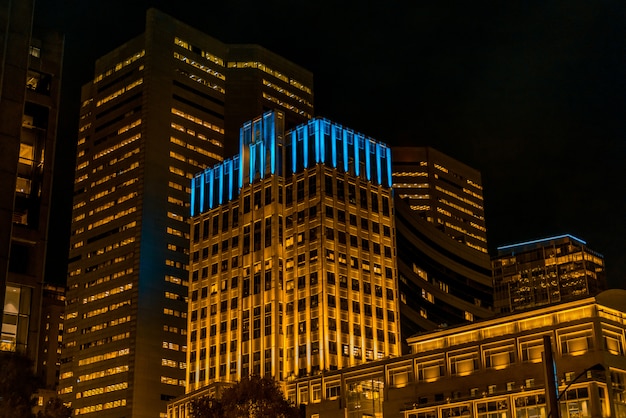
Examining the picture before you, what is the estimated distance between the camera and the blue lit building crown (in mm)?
155500

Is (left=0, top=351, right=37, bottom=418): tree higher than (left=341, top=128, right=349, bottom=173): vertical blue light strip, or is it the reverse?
(left=341, top=128, right=349, bottom=173): vertical blue light strip

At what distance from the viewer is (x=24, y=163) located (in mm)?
50719

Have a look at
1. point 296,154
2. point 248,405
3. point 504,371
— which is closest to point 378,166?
point 296,154

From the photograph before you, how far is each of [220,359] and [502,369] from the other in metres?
70.4

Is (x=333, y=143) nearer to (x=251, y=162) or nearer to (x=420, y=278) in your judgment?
(x=251, y=162)

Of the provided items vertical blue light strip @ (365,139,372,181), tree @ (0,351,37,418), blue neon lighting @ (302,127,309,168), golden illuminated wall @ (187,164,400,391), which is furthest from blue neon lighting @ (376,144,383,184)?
tree @ (0,351,37,418)

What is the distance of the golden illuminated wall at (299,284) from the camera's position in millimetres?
142125

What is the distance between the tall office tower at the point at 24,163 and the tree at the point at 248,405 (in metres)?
47.5

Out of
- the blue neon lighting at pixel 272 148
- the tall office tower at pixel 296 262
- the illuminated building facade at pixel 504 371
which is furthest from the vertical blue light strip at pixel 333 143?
the illuminated building facade at pixel 504 371

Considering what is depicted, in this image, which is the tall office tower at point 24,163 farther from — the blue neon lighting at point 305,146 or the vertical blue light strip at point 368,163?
the vertical blue light strip at point 368,163

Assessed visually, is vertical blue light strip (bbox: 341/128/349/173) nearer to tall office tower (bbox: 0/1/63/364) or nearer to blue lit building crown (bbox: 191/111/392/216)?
blue lit building crown (bbox: 191/111/392/216)

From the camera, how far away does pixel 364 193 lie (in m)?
157

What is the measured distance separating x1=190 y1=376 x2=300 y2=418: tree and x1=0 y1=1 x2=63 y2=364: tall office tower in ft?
156

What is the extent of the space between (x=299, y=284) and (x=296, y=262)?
440cm
